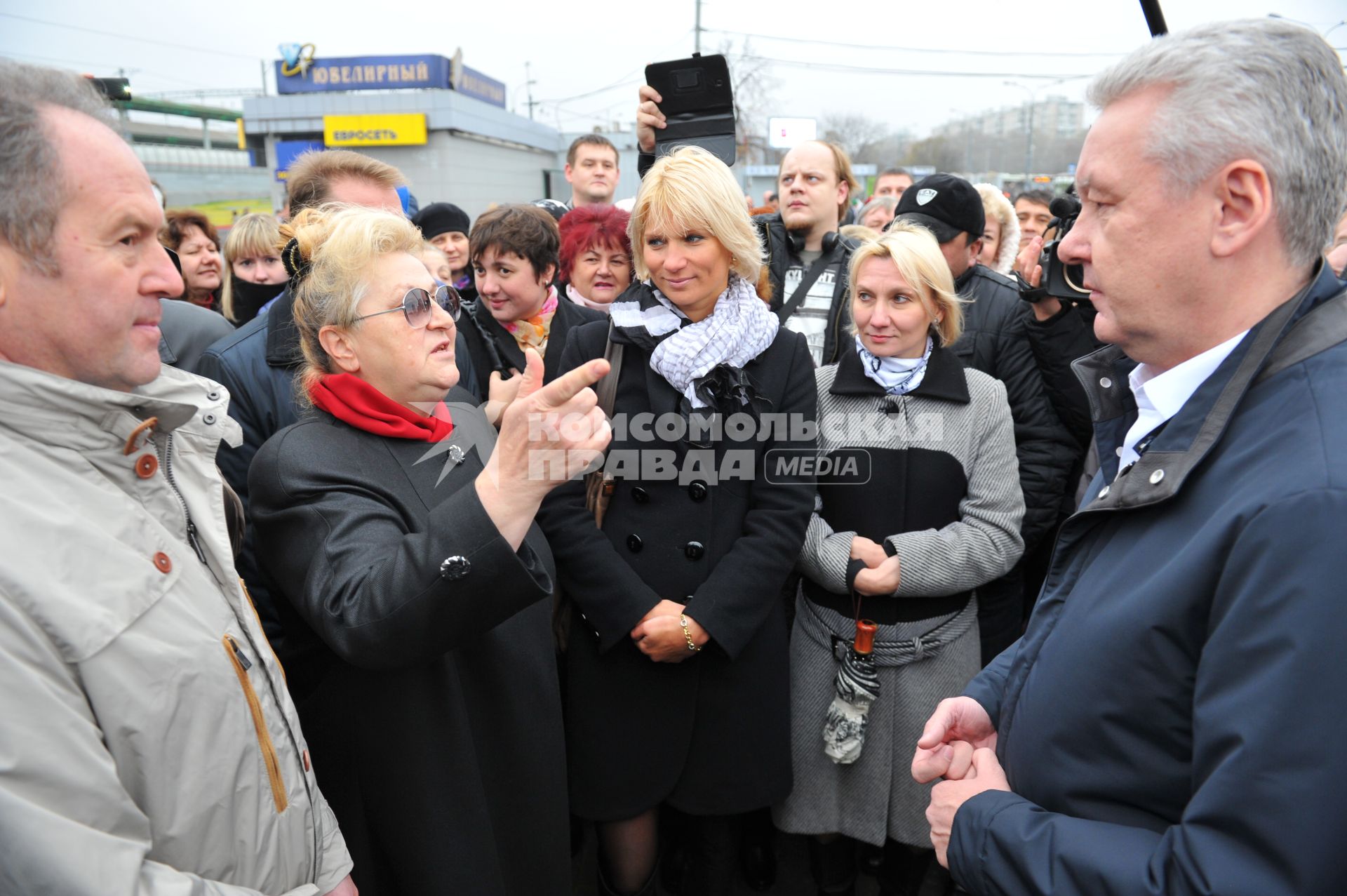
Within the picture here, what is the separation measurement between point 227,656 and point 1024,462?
2817mm

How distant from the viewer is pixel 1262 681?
100cm

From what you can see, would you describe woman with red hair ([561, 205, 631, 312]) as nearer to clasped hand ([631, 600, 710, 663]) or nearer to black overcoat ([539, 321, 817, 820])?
black overcoat ([539, 321, 817, 820])

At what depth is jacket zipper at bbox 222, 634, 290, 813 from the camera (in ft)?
4.53

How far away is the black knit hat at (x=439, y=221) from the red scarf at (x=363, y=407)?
411cm

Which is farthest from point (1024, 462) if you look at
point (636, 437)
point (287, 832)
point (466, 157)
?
point (466, 157)

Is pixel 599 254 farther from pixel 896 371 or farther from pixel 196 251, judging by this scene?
pixel 196 251

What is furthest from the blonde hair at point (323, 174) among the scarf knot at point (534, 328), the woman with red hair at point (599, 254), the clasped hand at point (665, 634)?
the clasped hand at point (665, 634)

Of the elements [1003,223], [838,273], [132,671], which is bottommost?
[132,671]

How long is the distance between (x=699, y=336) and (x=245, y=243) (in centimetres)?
292

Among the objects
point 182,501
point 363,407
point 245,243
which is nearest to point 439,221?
point 245,243

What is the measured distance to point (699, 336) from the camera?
251 cm

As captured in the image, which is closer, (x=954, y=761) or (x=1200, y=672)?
(x=1200, y=672)

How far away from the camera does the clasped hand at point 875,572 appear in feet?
8.55

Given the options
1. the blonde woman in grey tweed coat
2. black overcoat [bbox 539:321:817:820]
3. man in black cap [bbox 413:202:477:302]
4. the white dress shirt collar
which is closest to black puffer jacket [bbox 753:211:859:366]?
the blonde woman in grey tweed coat
